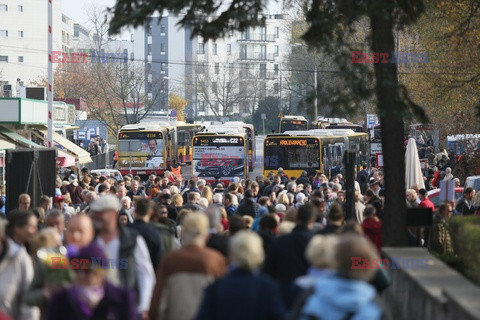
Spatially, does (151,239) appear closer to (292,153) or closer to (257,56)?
(292,153)

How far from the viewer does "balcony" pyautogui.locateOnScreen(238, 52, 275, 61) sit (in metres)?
173

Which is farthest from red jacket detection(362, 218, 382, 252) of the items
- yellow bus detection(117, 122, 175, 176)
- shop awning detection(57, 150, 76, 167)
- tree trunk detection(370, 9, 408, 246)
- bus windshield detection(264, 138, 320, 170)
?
yellow bus detection(117, 122, 175, 176)

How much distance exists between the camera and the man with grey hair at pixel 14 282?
913 cm

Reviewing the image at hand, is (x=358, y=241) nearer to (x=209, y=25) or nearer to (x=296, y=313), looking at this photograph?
(x=296, y=313)

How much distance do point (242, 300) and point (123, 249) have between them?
219 cm

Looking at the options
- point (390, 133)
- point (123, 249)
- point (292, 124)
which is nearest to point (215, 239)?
point (123, 249)

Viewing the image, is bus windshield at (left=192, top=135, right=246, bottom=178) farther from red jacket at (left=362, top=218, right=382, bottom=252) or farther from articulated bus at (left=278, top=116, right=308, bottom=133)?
articulated bus at (left=278, top=116, right=308, bottom=133)

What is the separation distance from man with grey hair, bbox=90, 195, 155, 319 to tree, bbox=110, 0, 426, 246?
6137 millimetres

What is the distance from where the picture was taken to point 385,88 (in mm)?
15844

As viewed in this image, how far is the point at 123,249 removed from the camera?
9453mm

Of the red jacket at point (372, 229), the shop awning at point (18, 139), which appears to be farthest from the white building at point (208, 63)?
the red jacket at point (372, 229)

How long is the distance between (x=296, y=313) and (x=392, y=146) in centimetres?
895

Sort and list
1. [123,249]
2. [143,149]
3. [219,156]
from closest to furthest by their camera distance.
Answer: [123,249] → [219,156] → [143,149]

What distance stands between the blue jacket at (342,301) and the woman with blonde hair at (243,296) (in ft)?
1.32
